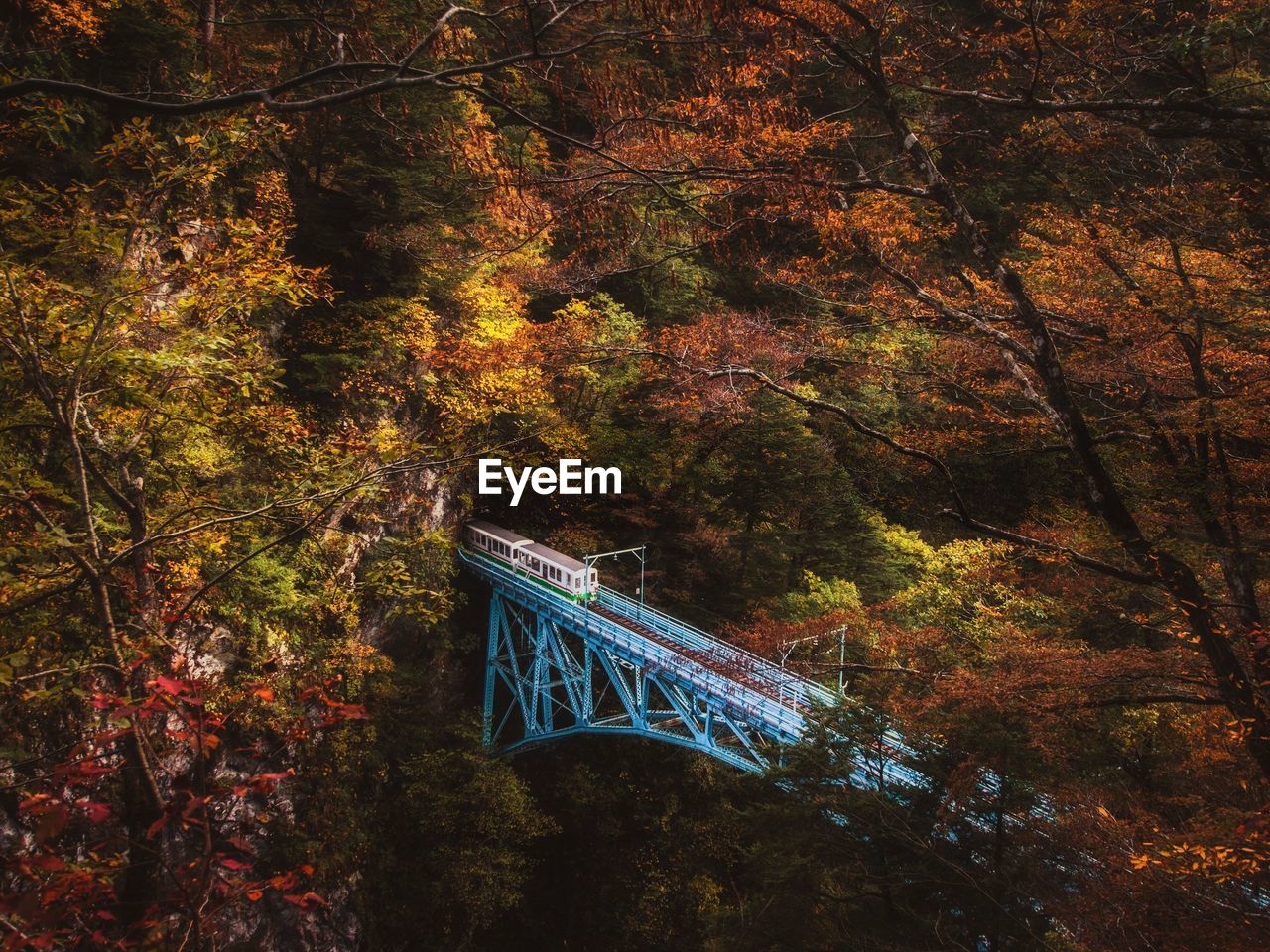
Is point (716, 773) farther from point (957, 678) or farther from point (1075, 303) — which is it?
point (1075, 303)

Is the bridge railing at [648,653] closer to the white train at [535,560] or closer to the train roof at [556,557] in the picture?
the white train at [535,560]

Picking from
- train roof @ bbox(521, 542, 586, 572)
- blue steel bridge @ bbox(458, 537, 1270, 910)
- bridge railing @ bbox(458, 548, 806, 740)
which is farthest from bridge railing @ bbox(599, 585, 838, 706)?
train roof @ bbox(521, 542, 586, 572)

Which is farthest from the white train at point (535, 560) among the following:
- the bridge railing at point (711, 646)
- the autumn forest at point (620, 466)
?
the autumn forest at point (620, 466)

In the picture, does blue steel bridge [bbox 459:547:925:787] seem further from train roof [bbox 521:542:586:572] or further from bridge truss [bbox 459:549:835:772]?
train roof [bbox 521:542:586:572]

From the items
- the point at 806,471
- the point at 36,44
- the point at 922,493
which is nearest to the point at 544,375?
the point at 806,471

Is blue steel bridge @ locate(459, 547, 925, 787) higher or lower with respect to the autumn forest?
lower
